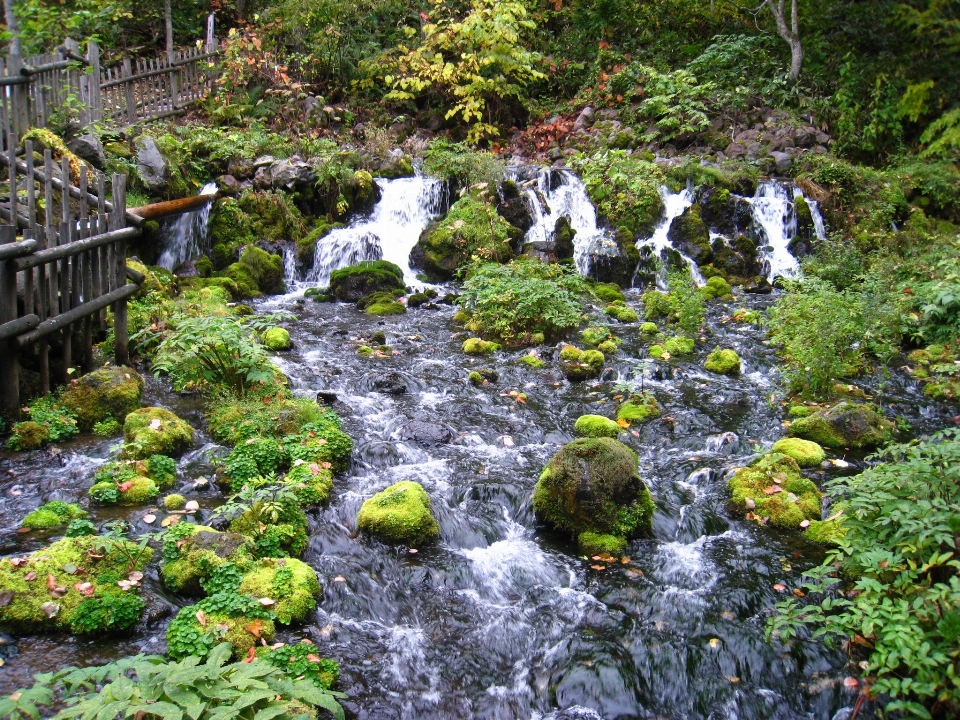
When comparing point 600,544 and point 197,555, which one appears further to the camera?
point 600,544

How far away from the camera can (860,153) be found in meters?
18.4

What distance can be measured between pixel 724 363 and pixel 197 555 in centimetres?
785

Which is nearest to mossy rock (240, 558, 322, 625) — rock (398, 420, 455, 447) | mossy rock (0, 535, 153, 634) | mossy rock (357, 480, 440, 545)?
mossy rock (0, 535, 153, 634)

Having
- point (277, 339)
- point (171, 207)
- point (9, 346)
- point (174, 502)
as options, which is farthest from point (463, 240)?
point (174, 502)

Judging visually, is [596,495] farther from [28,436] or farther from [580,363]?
[28,436]

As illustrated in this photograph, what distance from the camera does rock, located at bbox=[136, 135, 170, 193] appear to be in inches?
544

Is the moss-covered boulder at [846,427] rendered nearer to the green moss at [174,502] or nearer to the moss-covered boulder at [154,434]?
the green moss at [174,502]

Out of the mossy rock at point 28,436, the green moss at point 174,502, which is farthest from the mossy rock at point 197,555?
the mossy rock at point 28,436

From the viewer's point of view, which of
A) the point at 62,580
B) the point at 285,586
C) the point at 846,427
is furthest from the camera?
the point at 846,427

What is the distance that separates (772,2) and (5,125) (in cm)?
2019

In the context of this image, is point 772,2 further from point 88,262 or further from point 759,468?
point 88,262

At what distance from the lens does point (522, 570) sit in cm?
575

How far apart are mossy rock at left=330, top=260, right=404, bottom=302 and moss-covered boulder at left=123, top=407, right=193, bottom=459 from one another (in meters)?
6.84

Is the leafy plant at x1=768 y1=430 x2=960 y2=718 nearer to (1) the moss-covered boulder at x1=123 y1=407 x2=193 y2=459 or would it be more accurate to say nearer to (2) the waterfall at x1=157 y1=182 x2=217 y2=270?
(1) the moss-covered boulder at x1=123 y1=407 x2=193 y2=459
